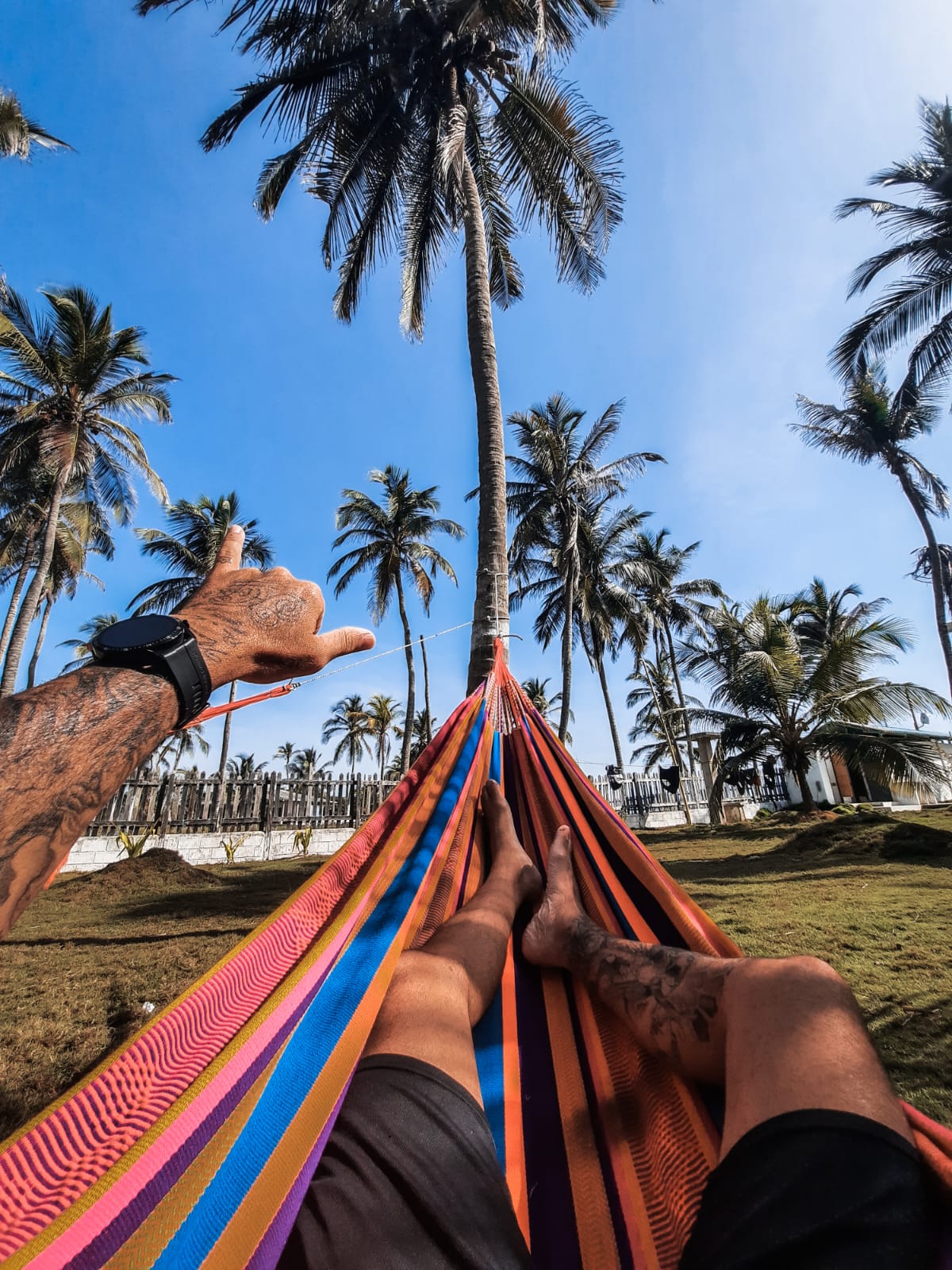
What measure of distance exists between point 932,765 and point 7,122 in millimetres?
15480

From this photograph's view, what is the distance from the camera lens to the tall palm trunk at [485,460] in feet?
11.1

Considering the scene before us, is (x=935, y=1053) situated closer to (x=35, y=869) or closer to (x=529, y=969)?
(x=529, y=969)

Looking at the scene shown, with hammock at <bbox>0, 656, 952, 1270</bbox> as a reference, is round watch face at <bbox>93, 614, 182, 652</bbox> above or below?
above

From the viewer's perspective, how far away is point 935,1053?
196cm

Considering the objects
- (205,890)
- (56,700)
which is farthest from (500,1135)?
(205,890)

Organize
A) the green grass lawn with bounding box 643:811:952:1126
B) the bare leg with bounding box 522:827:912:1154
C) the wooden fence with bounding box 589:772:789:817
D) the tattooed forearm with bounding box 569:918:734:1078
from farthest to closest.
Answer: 1. the wooden fence with bounding box 589:772:789:817
2. the green grass lawn with bounding box 643:811:952:1126
3. the tattooed forearm with bounding box 569:918:734:1078
4. the bare leg with bounding box 522:827:912:1154

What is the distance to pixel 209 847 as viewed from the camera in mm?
9523

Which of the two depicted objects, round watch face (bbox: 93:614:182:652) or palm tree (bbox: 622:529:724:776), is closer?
round watch face (bbox: 93:614:182:652)

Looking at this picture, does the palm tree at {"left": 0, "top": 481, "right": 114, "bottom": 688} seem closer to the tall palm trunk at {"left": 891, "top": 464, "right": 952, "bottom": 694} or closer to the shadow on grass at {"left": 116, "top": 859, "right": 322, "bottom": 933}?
the shadow on grass at {"left": 116, "top": 859, "right": 322, "bottom": 933}

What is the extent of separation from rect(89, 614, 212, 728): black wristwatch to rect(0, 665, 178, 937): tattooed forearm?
0.02m

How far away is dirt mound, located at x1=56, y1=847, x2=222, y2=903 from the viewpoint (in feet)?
20.6

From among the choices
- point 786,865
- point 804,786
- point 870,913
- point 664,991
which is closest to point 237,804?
point 786,865

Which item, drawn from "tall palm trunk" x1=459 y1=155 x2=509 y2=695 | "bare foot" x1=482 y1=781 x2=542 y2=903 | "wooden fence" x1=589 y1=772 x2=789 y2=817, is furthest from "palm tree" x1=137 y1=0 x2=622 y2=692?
"wooden fence" x1=589 y1=772 x2=789 y2=817

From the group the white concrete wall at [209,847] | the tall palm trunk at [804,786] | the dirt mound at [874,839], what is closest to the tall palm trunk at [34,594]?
the white concrete wall at [209,847]
